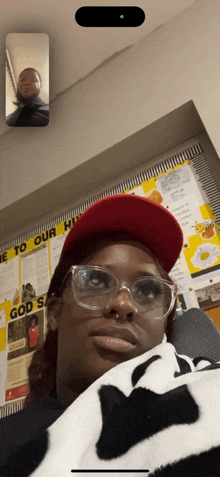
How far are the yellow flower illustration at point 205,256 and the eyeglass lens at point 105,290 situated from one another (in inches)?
8.7

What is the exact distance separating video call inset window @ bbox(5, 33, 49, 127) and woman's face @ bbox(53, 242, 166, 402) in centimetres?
73

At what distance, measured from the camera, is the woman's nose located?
1.85 ft

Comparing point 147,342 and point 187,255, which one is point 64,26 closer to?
point 187,255

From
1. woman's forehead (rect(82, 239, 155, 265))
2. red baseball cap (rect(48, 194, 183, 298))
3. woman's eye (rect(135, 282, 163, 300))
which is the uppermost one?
red baseball cap (rect(48, 194, 183, 298))

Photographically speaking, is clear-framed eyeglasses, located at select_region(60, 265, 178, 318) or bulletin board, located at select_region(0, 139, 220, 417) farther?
bulletin board, located at select_region(0, 139, 220, 417)

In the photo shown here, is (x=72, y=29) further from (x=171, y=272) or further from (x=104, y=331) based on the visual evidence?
(x=104, y=331)

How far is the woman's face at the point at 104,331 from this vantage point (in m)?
0.52

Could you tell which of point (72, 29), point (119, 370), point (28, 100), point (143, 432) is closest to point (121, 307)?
point (119, 370)

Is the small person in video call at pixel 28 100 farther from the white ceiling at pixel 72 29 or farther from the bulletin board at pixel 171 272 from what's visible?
the bulletin board at pixel 171 272

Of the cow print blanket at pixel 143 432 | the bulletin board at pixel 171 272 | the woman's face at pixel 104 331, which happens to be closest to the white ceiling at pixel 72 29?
the bulletin board at pixel 171 272

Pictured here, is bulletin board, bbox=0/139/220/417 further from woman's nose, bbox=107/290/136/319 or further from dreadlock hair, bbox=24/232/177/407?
woman's nose, bbox=107/290/136/319

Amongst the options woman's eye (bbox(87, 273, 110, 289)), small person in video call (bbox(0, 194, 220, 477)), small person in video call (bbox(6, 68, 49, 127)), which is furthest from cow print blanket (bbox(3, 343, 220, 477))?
small person in video call (bbox(6, 68, 49, 127))

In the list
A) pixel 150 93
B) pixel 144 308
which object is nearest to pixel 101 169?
pixel 150 93

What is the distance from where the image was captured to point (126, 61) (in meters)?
1.15
